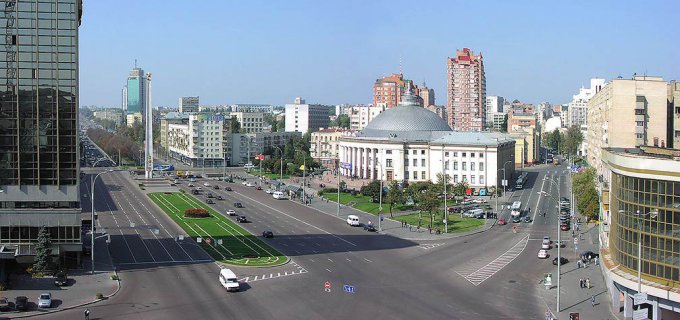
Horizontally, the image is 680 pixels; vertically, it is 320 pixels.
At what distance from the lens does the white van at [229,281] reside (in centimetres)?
5541

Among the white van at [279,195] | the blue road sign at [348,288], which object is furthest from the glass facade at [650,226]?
the white van at [279,195]

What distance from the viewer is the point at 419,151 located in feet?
467

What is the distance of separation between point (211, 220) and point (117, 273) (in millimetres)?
34798

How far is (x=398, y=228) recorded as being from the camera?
91938mm

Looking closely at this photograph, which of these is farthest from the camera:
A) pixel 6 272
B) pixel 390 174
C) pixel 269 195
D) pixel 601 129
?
pixel 390 174

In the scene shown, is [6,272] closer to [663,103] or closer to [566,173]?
[663,103]

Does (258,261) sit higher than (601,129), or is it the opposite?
(601,129)

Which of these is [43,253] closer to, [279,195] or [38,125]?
[38,125]

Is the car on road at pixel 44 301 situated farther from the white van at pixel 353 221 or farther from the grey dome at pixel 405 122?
the grey dome at pixel 405 122

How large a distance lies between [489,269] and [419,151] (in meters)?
77.3

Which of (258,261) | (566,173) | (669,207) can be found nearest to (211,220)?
(258,261)

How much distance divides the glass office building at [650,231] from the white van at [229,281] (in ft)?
81.7

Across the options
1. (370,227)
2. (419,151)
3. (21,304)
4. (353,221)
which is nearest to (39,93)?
(21,304)

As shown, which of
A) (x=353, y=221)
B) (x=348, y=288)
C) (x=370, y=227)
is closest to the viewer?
(x=348, y=288)
